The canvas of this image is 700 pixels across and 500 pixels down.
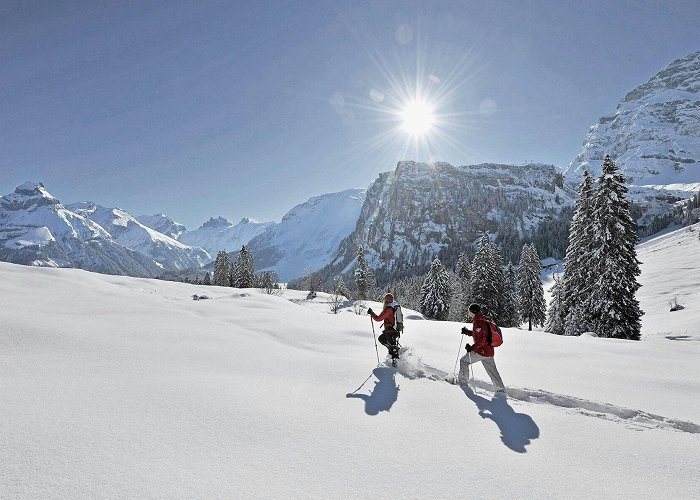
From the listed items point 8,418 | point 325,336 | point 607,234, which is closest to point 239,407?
point 8,418

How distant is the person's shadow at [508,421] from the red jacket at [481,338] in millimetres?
858

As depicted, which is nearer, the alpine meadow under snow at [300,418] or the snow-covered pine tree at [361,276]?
the alpine meadow under snow at [300,418]

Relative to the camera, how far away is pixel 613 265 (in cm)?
2547

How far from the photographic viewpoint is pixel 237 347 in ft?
27.8

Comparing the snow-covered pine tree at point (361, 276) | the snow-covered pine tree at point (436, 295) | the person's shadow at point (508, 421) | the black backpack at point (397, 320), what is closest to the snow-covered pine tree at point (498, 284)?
the snow-covered pine tree at point (436, 295)

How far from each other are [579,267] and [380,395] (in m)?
29.3

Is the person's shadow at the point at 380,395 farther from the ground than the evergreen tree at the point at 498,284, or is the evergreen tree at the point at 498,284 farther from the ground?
the evergreen tree at the point at 498,284

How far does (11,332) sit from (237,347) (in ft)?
13.1

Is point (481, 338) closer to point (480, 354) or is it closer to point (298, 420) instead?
point (480, 354)

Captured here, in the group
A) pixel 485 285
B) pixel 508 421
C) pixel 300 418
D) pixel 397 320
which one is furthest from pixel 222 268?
pixel 508 421

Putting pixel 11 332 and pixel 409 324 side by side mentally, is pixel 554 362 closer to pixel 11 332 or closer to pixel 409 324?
pixel 409 324

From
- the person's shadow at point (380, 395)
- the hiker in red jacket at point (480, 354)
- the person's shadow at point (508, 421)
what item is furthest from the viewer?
the hiker in red jacket at point (480, 354)

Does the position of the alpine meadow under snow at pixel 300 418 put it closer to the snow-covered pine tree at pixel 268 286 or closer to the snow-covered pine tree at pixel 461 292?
the snow-covered pine tree at pixel 268 286

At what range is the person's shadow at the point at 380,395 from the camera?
5.87 meters
